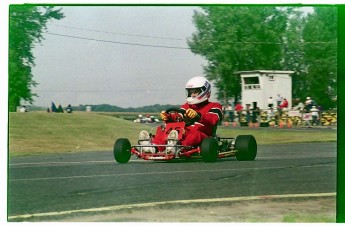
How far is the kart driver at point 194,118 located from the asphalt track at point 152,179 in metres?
0.37

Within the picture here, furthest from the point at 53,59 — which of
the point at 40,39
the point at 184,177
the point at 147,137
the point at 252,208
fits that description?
the point at 252,208

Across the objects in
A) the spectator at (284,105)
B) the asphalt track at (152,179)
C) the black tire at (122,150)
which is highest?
the spectator at (284,105)

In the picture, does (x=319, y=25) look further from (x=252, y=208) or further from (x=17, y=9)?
(x=17, y=9)

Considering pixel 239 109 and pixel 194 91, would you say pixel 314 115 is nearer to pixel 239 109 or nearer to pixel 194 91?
pixel 239 109

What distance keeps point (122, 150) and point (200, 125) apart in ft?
4.44

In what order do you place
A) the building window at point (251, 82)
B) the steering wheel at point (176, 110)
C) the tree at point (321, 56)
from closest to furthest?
1. the tree at point (321, 56)
2. the building window at point (251, 82)
3. the steering wheel at point (176, 110)

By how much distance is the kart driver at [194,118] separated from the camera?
1184cm

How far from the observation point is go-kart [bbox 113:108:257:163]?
12.1 m

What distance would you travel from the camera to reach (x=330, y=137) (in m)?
11.4

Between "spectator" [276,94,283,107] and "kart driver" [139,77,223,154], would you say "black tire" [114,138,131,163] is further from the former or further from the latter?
"spectator" [276,94,283,107]

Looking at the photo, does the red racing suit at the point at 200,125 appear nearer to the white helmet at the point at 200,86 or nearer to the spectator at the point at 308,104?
the white helmet at the point at 200,86

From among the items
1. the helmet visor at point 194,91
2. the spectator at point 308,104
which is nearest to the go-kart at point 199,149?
the helmet visor at point 194,91

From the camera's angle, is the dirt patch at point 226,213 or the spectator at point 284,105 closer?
the dirt patch at point 226,213

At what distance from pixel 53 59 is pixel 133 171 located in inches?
83.5
